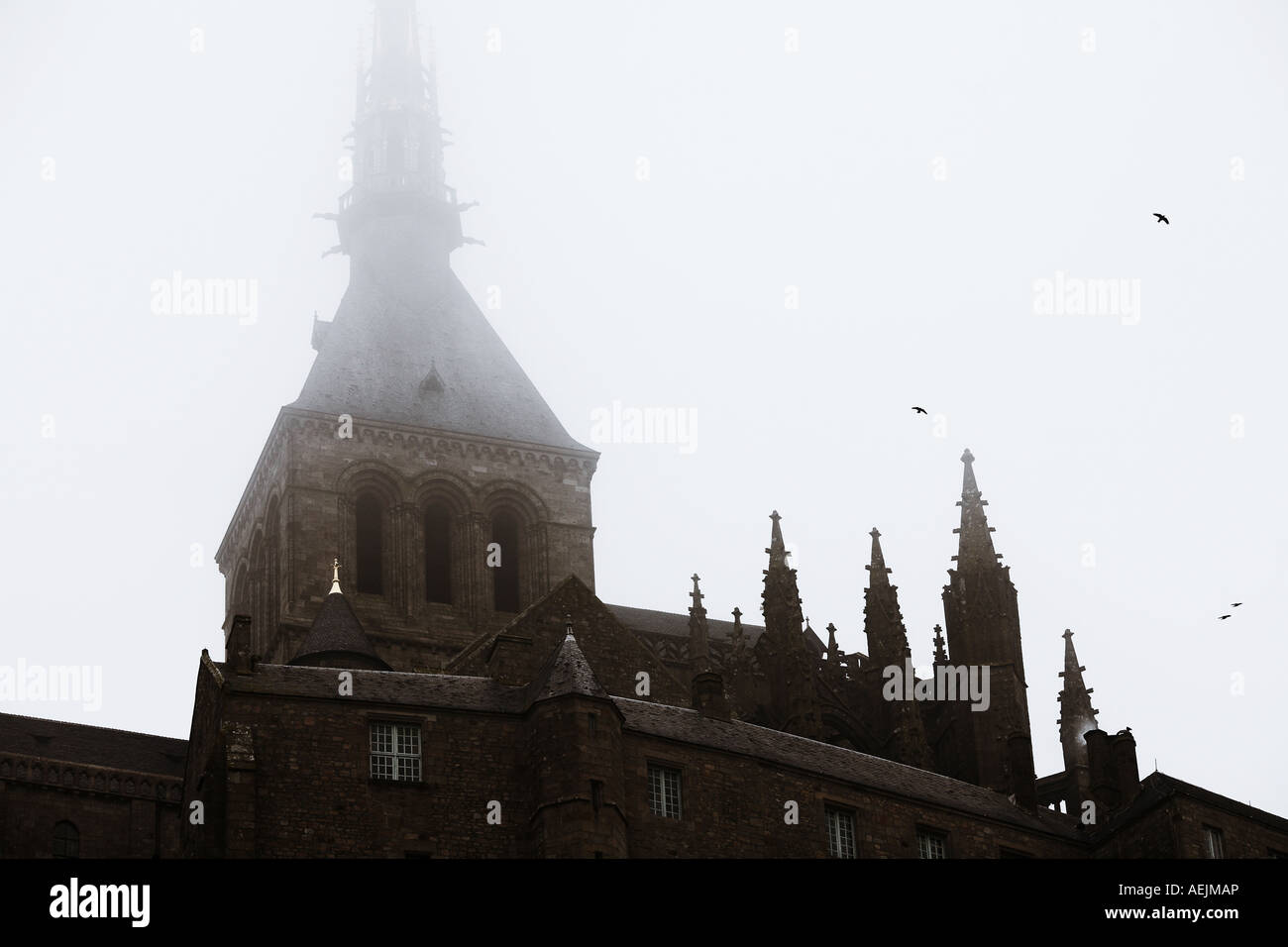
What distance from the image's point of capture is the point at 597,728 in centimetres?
5403

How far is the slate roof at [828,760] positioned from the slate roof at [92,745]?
1327cm

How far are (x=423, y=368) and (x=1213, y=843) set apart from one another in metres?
33.0

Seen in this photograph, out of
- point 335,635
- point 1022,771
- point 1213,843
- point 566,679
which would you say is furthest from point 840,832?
point 335,635

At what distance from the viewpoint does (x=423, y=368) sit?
83.3 metres

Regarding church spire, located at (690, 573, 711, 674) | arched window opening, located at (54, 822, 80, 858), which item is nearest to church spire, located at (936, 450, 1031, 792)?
church spire, located at (690, 573, 711, 674)

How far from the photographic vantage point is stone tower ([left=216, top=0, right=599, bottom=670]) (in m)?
76.2

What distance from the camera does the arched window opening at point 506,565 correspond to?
78.3 meters

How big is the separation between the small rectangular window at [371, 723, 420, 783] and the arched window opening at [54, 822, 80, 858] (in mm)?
12061

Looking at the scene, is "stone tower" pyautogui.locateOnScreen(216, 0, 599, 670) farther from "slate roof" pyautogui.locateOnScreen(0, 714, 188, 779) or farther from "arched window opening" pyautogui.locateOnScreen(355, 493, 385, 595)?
"slate roof" pyautogui.locateOnScreen(0, 714, 188, 779)

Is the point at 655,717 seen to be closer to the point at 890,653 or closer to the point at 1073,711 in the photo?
the point at 890,653
